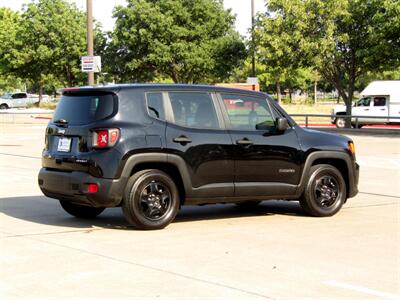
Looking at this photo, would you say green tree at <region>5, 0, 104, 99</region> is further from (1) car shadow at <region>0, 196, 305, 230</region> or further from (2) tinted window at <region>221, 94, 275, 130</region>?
(2) tinted window at <region>221, 94, 275, 130</region>

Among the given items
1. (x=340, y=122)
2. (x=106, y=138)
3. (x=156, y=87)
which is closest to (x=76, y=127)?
(x=106, y=138)

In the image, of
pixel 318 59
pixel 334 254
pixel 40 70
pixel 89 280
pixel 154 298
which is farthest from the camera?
pixel 40 70

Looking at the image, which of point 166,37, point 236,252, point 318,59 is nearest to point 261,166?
point 236,252

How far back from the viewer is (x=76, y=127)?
8.45 metres

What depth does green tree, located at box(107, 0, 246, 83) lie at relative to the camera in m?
46.6

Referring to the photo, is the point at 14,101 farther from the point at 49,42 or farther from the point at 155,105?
the point at 155,105

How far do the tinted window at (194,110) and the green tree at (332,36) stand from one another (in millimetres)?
25512

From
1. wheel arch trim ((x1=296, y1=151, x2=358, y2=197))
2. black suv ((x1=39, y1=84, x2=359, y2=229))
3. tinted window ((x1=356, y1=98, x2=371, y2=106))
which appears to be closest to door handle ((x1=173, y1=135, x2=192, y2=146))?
black suv ((x1=39, y1=84, x2=359, y2=229))

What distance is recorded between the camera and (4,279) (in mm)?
6078

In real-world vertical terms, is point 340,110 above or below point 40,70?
below

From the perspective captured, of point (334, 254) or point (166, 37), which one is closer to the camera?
point (334, 254)

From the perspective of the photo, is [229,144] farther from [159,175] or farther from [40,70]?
[40,70]

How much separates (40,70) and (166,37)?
18.2m

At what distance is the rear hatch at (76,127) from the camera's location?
A: 8281 millimetres
